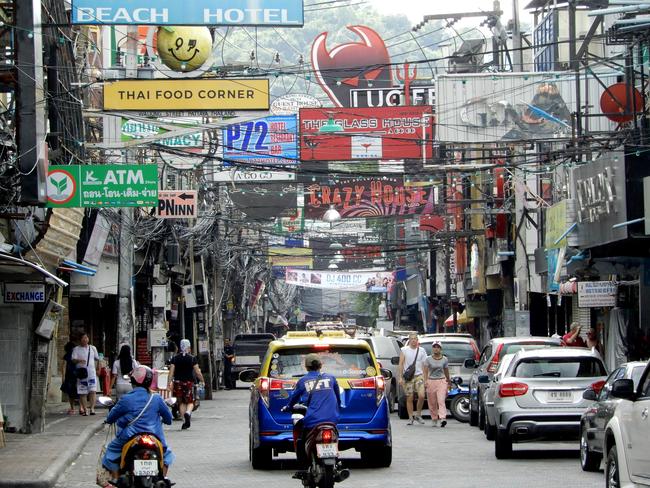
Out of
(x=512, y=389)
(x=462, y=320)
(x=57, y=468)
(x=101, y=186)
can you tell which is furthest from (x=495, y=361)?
(x=462, y=320)

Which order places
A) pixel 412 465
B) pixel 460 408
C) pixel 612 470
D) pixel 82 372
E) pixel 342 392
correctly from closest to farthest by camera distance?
1. pixel 612 470
2. pixel 342 392
3. pixel 412 465
4. pixel 460 408
5. pixel 82 372

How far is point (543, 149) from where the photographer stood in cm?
4147

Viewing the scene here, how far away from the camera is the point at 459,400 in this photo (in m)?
29.8

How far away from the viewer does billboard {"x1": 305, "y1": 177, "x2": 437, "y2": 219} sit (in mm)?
48281

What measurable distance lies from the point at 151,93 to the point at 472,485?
37.7 ft

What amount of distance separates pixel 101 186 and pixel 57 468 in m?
7.21

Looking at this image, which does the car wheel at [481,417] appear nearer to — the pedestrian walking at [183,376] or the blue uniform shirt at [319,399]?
the pedestrian walking at [183,376]

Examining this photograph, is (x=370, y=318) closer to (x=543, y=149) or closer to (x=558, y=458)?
(x=543, y=149)

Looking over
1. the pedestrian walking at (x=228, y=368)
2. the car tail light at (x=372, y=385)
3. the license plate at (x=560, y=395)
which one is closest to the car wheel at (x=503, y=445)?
the license plate at (x=560, y=395)

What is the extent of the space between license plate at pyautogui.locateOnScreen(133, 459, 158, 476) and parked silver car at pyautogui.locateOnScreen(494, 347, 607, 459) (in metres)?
8.00

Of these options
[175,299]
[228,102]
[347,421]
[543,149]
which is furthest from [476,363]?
[175,299]

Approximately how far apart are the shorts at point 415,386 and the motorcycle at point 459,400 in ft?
3.91

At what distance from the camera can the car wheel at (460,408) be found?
29.4m

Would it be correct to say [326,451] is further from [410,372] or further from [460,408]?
[460,408]
